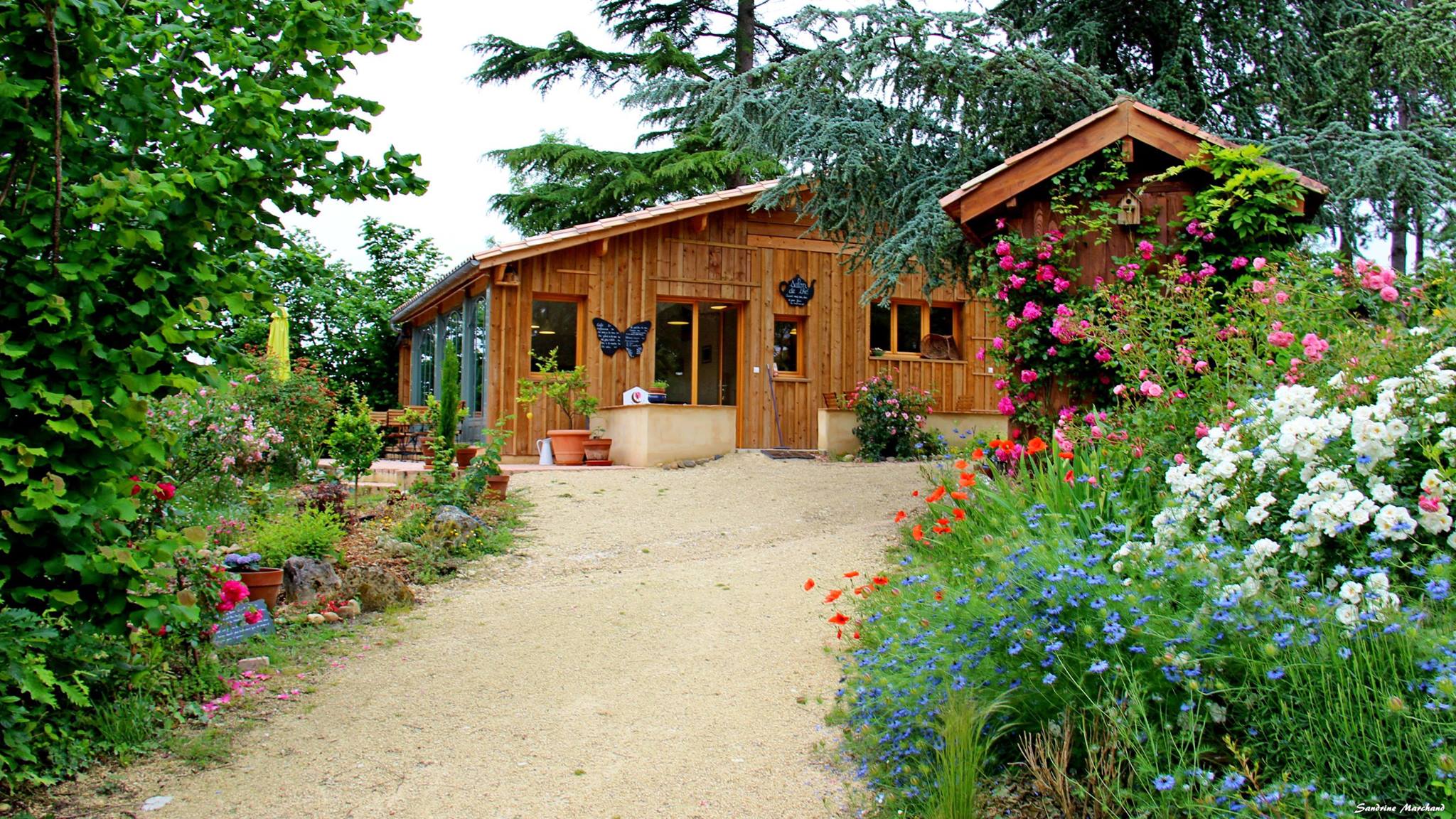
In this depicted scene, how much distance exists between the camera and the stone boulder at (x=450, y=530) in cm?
716

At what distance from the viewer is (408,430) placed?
1620 centimetres

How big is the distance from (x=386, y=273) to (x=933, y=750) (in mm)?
20416

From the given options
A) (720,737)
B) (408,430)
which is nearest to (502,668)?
(720,737)

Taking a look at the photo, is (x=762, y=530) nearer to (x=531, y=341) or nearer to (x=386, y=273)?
(x=531, y=341)

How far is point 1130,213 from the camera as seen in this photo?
7.05 meters

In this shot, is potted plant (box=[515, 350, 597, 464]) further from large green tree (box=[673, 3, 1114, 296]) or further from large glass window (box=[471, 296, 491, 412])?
large green tree (box=[673, 3, 1114, 296])

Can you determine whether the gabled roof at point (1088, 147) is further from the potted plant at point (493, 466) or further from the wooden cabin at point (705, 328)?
the wooden cabin at point (705, 328)

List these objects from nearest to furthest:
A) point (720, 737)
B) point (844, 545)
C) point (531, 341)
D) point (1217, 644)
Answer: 1. point (1217, 644)
2. point (720, 737)
3. point (844, 545)
4. point (531, 341)

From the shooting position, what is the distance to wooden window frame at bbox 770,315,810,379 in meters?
15.4

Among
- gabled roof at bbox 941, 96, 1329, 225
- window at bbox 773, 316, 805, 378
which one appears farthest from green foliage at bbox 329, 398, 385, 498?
window at bbox 773, 316, 805, 378

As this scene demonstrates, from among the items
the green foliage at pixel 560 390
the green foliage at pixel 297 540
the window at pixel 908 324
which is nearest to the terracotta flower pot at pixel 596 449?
the green foliage at pixel 560 390

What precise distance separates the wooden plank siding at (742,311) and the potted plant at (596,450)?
88 cm

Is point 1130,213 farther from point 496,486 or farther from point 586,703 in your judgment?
point 496,486

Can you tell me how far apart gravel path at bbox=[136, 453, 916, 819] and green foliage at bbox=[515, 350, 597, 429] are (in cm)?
590
